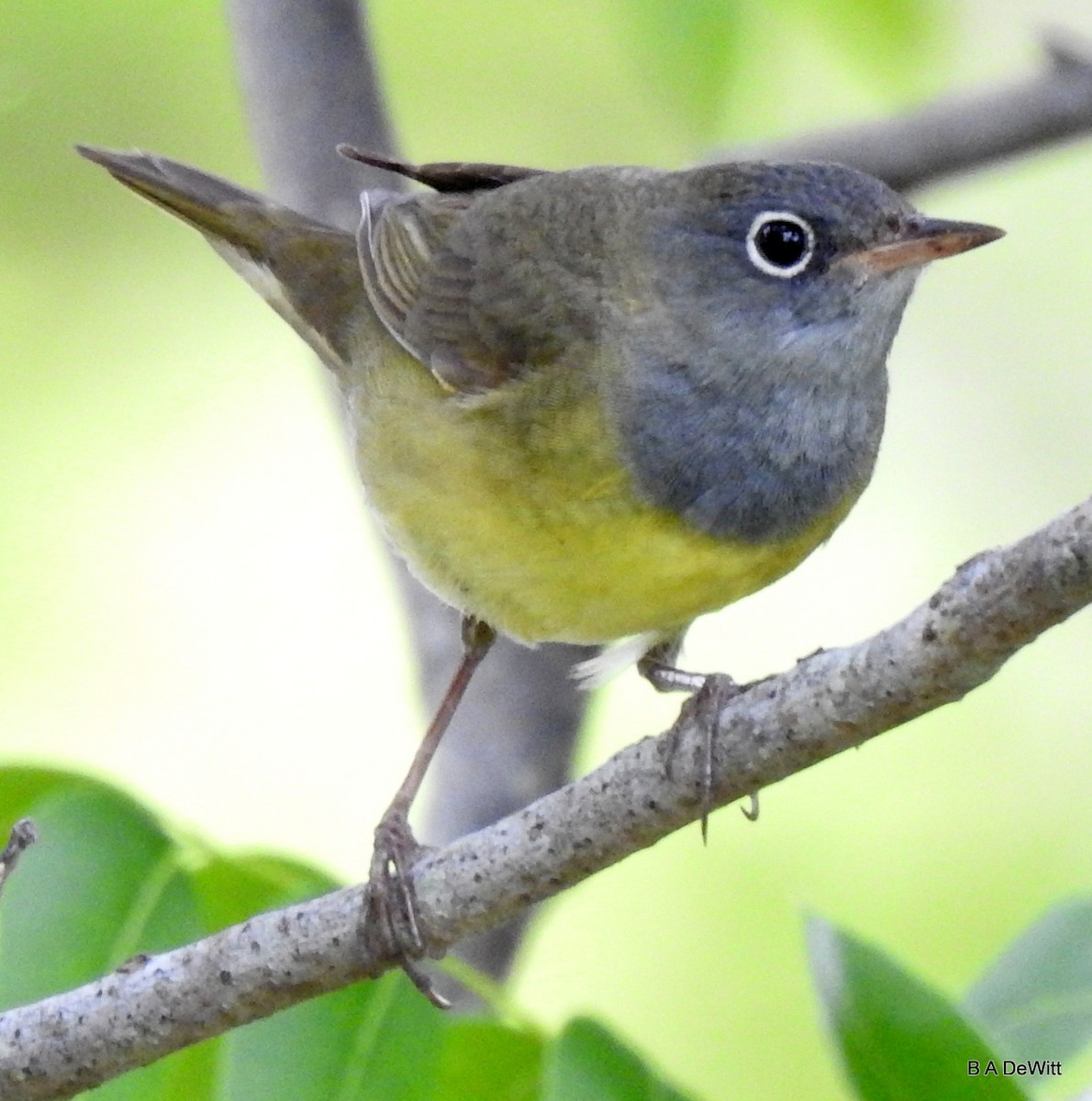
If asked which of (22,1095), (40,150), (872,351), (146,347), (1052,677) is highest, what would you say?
(40,150)

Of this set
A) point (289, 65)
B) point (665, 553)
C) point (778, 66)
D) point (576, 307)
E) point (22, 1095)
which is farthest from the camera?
point (778, 66)

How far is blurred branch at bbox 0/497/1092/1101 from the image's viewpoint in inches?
97.1

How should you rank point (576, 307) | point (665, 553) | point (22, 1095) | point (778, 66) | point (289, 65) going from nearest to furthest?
point (22, 1095) → point (665, 553) → point (576, 307) → point (289, 65) → point (778, 66)

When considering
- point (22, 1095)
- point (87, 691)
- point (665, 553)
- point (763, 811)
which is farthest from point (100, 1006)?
point (87, 691)

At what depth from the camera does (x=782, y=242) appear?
3639mm

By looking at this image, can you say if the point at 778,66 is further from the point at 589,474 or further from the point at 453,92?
the point at 589,474

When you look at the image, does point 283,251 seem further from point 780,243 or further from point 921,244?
point 921,244

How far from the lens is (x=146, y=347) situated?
24.5 feet

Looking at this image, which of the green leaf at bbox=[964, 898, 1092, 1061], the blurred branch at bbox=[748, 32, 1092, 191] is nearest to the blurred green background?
the blurred branch at bbox=[748, 32, 1092, 191]

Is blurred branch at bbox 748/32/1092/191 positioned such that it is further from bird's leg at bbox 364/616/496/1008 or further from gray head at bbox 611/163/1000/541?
bird's leg at bbox 364/616/496/1008

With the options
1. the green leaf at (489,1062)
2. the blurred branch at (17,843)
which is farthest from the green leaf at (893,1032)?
the blurred branch at (17,843)

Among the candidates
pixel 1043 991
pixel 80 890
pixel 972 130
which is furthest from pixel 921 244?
pixel 80 890

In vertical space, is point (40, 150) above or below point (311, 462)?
above

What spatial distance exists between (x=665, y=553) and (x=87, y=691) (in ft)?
14.1
